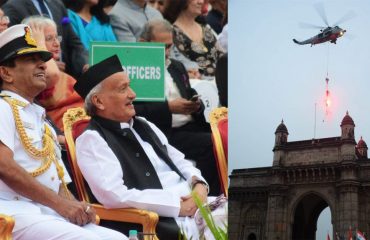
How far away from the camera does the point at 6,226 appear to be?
10.9ft

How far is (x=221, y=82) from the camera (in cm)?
501

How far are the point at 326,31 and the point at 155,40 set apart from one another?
1.66 metres

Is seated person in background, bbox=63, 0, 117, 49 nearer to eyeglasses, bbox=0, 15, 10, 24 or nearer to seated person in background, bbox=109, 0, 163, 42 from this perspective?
seated person in background, bbox=109, 0, 163, 42

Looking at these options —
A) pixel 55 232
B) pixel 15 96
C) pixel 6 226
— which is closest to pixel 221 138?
pixel 15 96

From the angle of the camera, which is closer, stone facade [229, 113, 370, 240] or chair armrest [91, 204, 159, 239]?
chair armrest [91, 204, 159, 239]

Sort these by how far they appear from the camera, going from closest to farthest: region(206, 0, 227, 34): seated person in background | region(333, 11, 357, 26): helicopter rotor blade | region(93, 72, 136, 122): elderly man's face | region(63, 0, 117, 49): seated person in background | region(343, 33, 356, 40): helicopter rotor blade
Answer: region(93, 72, 136, 122): elderly man's face
region(63, 0, 117, 49): seated person in background
region(206, 0, 227, 34): seated person in background
region(333, 11, 357, 26): helicopter rotor blade
region(343, 33, 356, 40): helicopter rotor blade

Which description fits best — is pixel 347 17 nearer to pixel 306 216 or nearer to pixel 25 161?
pixel 306 216

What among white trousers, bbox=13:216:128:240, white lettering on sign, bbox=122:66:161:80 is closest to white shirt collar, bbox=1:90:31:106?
white trousers, bbox=13:216:128:240

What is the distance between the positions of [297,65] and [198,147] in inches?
66.6

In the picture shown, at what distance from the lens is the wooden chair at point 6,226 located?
3330mm

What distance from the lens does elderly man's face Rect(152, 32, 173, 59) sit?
191 inches

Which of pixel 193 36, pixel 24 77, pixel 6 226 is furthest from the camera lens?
pixel 193 36

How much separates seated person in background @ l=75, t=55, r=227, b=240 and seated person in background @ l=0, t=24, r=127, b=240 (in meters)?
0.29

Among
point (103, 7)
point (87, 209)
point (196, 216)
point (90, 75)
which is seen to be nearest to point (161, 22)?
point (103, 7)
